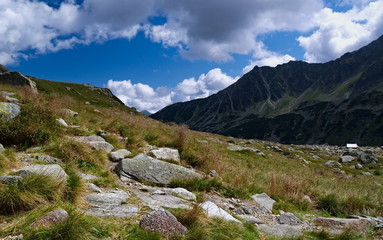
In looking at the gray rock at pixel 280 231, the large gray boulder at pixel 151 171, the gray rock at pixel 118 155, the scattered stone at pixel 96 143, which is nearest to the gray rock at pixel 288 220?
the gray rock at pixel 280 231

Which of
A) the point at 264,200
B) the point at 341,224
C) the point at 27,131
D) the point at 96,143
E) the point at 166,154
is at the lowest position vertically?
the point at 341,224

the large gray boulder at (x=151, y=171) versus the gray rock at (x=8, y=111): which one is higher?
the gray rock at (x=8, y=111)

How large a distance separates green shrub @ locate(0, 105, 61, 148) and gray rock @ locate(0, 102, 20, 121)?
0.19m

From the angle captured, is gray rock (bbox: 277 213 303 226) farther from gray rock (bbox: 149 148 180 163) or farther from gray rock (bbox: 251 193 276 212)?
gray rock (bbox: 149 148 180 163)

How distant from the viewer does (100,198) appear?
605 centimetres

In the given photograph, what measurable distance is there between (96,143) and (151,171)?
128 inches

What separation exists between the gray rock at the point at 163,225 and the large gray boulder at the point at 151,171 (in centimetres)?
414

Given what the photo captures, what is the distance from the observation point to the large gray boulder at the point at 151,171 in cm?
898

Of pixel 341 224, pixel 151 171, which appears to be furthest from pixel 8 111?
pixel 341 224

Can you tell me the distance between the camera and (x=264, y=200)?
942 cm

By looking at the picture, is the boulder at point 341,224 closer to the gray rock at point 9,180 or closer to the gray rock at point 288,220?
the gray rock at point 288,220

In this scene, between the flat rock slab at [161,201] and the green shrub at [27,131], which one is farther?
the green shrub at [27,131]

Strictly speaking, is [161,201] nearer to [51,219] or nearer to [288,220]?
[51,219]

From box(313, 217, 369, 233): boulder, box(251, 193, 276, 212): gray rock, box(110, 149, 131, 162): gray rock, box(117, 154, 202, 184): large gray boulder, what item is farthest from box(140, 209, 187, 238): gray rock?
box(110, 149, 131, 162): gray rock
